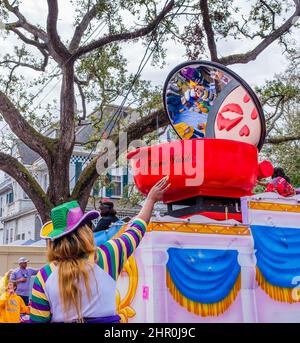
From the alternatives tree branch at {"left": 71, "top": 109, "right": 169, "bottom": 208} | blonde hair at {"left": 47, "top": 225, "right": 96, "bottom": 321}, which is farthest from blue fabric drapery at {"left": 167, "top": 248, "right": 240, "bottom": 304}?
tree branch at {"left": 71, "top": 109, "right": 169, "bottom": 208}

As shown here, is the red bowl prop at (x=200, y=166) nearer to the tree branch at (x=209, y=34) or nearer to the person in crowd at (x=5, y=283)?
the person in crowd at (x=5, y=283)

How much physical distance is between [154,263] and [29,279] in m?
5.76

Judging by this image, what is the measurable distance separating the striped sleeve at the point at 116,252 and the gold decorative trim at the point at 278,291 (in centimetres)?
248

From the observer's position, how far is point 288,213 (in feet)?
16.9

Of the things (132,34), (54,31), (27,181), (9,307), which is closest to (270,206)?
(9,307)

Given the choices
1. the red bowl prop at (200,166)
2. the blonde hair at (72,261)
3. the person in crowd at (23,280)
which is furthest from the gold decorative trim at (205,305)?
the person in crowd at (23,280)

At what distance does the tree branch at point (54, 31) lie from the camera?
356 inches

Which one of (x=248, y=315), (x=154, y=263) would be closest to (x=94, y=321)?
(x=154, y=263)

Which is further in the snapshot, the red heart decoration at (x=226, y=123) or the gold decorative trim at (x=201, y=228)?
the red heart decoration at (x=226, y=123)

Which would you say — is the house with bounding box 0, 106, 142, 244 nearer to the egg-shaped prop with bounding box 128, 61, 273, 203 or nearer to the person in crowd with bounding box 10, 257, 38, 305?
the person in crowd with bounding box 10, 257, 38, 305

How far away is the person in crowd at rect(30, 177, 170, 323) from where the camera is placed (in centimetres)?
238

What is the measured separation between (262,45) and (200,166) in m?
6.42

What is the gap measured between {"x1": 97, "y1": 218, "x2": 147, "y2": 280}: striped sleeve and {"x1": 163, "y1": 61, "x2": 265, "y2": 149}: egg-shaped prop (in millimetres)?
2977

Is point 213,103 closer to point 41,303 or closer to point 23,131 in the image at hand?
point 41,303
